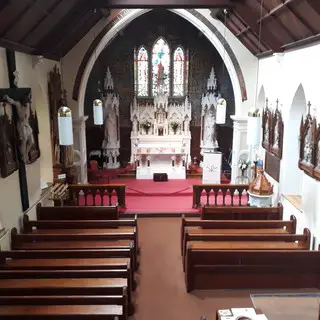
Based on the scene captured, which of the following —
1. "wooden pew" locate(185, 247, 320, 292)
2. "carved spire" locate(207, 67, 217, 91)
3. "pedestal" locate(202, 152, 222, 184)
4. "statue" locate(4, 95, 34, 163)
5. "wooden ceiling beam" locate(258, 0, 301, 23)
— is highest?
"wooden ceiling beam" locate(258, 0, 301, 23)

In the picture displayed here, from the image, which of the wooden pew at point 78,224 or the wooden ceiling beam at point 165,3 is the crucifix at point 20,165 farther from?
the wooden ceiling beam at point 165,3

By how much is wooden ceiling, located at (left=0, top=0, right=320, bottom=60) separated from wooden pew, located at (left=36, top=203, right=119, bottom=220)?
3383 mm

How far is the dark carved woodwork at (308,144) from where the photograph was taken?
6.54m

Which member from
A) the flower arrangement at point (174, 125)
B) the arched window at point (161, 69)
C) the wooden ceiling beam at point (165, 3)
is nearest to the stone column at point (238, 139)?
the flower arrangement at point (174, 125)

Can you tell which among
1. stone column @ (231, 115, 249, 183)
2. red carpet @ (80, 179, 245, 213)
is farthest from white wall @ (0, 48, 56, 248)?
stone column @ (231, 115, 249, 183)

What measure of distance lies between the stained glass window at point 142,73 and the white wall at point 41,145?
4700mm

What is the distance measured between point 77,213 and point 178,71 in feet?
27.5

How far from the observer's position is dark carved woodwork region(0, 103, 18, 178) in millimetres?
5901

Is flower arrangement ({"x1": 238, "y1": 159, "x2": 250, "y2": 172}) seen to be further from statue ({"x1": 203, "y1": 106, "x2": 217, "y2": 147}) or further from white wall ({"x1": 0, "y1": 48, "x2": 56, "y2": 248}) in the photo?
white wall ({"x1": 0, "y1": 48, "x2": 56, "y2": 248})

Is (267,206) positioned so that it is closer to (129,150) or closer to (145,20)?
(129,150)

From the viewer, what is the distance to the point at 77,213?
7.83 meters

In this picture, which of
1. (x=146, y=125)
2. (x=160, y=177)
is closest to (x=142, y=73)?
(x=146, y=125)

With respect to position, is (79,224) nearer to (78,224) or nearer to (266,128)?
(78,224)

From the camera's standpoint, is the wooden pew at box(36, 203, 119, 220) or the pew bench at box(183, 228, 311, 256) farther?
the wooden pew at box(36, 203, 119, 220)
